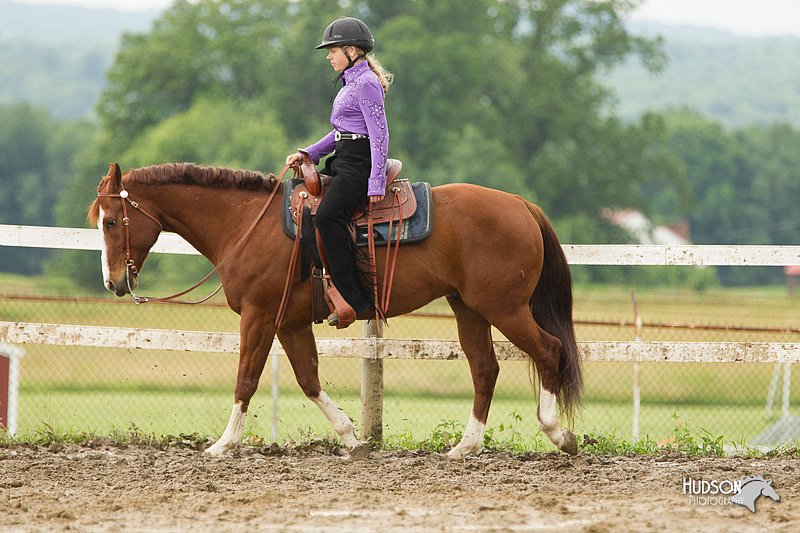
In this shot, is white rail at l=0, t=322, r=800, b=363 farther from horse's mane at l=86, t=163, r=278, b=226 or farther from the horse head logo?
the horse head logo

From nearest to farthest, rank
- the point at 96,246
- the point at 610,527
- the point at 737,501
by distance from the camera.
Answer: the point at 610,527
the point at 737,501
the point at 96,246

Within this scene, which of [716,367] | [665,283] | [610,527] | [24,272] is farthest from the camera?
[24,272]

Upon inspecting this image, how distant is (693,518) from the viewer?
193 inches

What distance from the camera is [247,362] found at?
6508 mm

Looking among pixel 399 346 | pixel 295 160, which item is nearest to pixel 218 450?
pixel 399 346

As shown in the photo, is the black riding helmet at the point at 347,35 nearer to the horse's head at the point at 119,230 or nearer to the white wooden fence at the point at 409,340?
the horse's head at the point at 119,230

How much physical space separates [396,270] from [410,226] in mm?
299

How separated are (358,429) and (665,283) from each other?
3996 cm

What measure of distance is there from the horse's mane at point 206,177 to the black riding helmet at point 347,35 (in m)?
0.97

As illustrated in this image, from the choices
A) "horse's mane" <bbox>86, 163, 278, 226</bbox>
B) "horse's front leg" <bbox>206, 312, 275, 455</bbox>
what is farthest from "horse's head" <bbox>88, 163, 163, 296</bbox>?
"horse's front leg" <bbox>206, 312, 275, 455</bbox>

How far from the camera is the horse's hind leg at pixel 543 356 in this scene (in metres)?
6.52

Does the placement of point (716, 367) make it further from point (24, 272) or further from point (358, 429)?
point (24, 272)

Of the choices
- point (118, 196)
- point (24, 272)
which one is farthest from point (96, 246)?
point (24, 272)

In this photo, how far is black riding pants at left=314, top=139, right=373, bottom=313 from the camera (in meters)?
6.36
